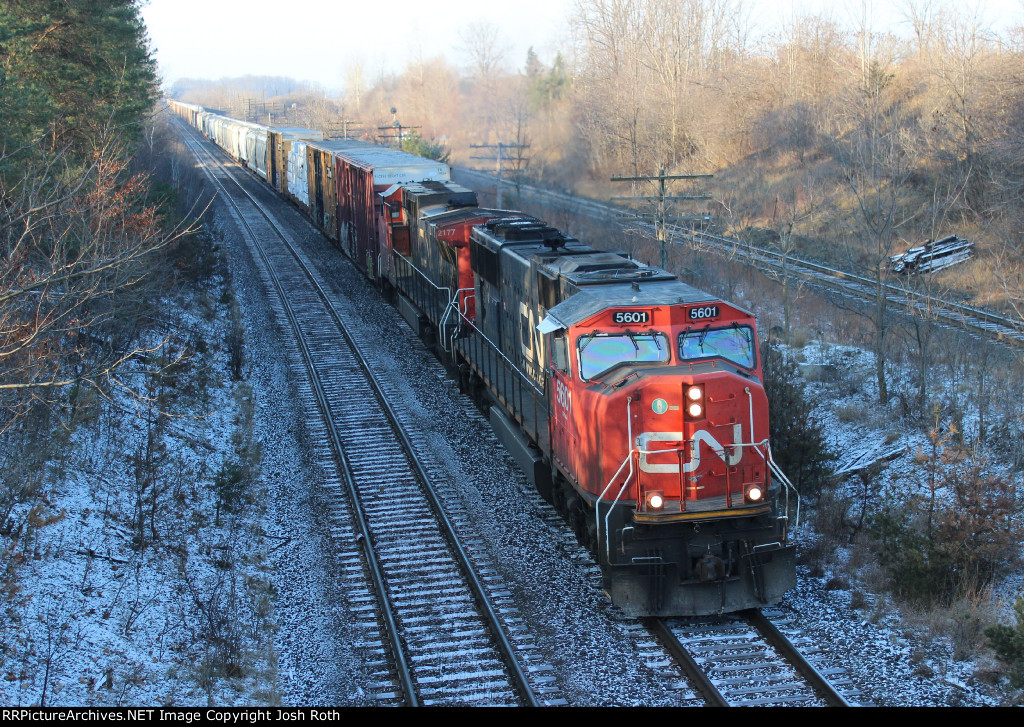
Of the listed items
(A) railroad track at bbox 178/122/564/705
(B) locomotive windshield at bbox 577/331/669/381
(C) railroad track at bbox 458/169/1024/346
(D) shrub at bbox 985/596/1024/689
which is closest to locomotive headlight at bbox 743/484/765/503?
(B) locomotive windshield at bbox 577/331/669/381

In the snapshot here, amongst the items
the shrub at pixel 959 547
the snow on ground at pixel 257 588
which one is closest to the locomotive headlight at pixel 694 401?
the snow on ground at pixel 257 588

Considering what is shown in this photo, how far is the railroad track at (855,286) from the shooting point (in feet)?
58.5

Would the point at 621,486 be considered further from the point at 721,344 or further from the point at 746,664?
the point at 746,664

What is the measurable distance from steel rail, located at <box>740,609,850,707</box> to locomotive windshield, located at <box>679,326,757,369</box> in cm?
268

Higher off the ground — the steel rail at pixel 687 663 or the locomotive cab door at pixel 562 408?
the locomotive cab door at pixel 562 408

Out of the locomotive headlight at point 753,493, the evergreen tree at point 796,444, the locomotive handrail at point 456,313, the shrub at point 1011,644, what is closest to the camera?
the shrub at point 1011,644

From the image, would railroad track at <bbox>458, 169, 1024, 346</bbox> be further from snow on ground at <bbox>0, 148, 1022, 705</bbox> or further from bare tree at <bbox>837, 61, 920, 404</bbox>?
snow on ground at <bbox>0, 148, 1022, 705</bbox>

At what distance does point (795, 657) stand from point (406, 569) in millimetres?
4790

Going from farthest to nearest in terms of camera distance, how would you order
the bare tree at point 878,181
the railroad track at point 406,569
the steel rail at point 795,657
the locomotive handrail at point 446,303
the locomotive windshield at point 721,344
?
1. the locomotive handrail at point 446,303
2. the bare tree at point 878,181
3. the locomotive windshield at point 721,344
4. the railroad track at point 406,569
5. the steel rail at point 795,657

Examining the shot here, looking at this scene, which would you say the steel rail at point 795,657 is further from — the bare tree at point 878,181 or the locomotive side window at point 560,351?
the bare tree at point 878,181

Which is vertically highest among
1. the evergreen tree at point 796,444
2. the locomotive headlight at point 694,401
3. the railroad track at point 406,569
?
the locomotive headlight at point 694,401

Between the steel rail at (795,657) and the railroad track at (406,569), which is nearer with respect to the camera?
the steel rail at (795,657)

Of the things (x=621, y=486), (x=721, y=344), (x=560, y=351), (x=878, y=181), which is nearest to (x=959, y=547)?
(x=721, y=344)

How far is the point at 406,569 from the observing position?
1102 centimetres
